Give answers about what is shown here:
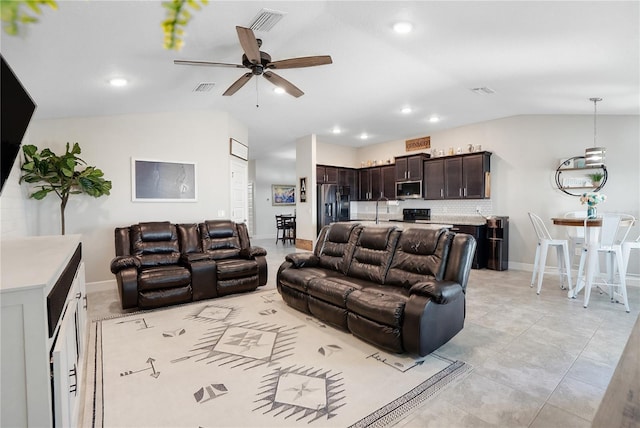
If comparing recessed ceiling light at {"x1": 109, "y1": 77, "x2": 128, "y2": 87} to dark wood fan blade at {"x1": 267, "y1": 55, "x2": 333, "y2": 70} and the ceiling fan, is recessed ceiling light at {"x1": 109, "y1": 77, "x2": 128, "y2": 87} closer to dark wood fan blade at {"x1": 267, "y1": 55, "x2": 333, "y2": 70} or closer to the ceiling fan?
the ceiling fan

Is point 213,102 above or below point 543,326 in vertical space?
above

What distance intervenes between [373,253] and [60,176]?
13.1 ft

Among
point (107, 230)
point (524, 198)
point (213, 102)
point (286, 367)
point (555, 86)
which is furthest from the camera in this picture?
point (524, 198)

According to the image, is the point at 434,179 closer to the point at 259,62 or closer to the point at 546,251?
the point at 546,251

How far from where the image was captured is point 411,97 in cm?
507

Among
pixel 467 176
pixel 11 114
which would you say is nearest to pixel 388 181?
pixel 467 176

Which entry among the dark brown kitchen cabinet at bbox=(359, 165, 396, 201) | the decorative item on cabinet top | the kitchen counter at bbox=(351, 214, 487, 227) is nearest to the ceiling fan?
the kitchen counter at bbox=(351, 214, 487, 227)

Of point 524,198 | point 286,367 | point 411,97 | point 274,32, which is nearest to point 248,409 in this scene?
point 286,367

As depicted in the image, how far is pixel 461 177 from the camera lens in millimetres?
6418

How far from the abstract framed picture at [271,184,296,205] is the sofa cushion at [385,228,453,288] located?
29.2ft

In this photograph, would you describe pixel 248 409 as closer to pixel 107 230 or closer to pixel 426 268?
pixel 426 268

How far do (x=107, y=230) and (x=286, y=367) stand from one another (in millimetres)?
3776

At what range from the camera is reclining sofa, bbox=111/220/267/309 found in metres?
3.65

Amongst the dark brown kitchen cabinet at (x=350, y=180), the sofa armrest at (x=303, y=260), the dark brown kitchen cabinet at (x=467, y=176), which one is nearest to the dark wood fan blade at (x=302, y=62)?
the sofa armrest at (x=303, y=260)
